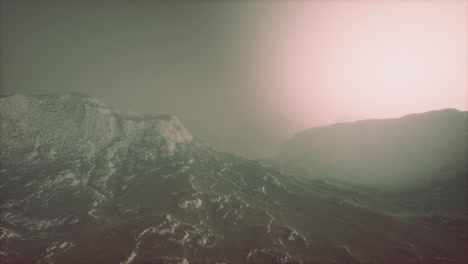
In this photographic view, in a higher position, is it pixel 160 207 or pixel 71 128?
pixel 71 128

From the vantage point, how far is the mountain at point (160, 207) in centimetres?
7744

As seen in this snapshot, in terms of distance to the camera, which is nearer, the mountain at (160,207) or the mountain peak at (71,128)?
the mountain at (160,207)

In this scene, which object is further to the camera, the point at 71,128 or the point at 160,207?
the point at 71,128

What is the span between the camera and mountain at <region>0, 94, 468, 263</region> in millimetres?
77438

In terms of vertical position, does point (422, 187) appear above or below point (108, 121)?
below

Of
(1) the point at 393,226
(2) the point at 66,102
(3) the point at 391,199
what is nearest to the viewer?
(1) the point at 393,226

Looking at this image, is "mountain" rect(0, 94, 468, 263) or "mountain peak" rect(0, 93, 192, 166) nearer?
"mountain" rect(0, 94, 468, 263)

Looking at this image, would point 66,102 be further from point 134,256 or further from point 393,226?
point 393,226

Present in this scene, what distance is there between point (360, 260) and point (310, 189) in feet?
283

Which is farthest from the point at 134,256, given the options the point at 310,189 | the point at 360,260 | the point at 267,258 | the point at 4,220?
the point at 310,189

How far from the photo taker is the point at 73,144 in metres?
150

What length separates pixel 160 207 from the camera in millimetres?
108688

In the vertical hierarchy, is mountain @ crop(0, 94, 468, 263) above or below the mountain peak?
below

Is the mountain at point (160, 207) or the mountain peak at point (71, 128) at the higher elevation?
the mountain peak at point (71, 128)
